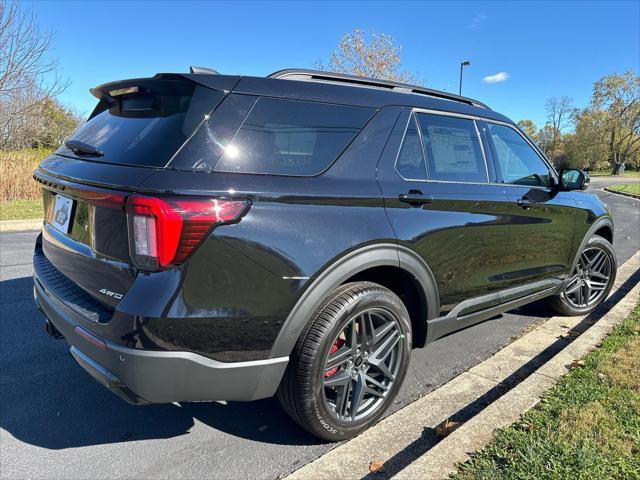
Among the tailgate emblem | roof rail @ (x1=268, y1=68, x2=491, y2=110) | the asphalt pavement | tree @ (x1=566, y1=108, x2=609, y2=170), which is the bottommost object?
the asphalt pavement

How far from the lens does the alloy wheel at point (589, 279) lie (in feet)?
14.9

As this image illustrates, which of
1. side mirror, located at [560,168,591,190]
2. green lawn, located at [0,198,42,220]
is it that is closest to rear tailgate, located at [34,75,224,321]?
side mirror, located at [560,168,591,190]

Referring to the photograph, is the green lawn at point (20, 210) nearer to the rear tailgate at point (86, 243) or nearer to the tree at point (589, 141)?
the rear tailgate at point (86, 243)

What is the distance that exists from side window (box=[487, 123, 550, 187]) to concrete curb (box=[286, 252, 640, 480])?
139 centimetres

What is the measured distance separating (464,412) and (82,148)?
2.72 meters

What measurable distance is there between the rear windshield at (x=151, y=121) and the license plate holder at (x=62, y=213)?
26cm

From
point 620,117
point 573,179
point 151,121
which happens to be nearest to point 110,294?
point 151,121

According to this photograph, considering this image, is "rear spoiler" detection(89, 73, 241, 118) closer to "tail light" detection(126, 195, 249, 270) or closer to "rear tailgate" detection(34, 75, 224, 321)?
"rear tailgate" detection(34, 75, 224, 321)

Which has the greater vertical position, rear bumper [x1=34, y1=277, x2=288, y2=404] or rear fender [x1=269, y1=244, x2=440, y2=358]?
rear fender [x1=269, y1=244, x2=440, y2=358]

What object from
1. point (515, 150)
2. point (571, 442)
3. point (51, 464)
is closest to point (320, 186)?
point (571, 442)

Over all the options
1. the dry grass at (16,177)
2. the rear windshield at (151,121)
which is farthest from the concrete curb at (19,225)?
the rear windshield at (151,121)

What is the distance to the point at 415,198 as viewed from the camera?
268cm

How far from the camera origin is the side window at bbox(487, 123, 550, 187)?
3531 mm

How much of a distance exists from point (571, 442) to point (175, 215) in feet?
7.36
